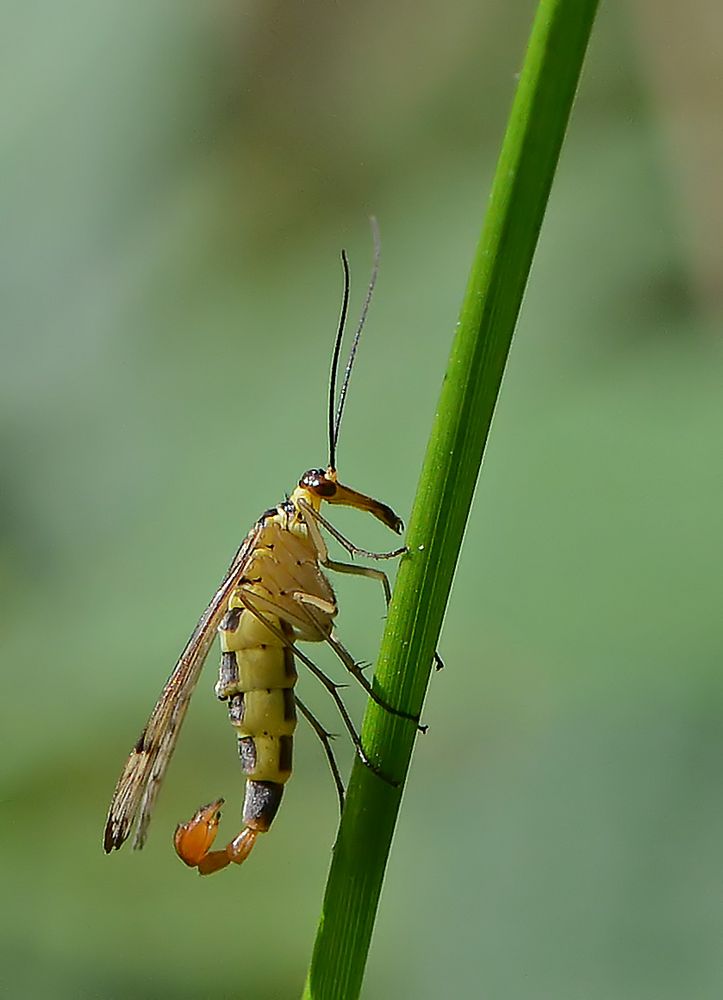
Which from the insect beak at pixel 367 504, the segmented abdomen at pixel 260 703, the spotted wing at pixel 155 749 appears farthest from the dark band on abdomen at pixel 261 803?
the insect beak at pixel 367 504

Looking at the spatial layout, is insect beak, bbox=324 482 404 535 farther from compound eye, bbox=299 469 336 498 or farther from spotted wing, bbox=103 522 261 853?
spotted wing, bbox=103 522 261 853

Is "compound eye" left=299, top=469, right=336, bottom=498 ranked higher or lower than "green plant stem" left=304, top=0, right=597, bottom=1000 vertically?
higher

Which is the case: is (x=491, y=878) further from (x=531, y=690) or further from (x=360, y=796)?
(x=360, y=796)

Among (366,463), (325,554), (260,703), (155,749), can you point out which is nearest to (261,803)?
(260,703)

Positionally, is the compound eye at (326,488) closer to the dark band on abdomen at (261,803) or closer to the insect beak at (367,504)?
the insect beak at (367,504)

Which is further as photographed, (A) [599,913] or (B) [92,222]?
(B) [92,222]

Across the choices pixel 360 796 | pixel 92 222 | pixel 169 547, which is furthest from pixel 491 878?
pixel 92 222

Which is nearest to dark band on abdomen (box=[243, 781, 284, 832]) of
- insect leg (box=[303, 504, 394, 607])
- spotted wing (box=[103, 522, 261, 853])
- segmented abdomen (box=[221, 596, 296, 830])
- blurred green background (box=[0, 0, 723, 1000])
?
segmented abdomen (box=[221, 596, 296, 830])
